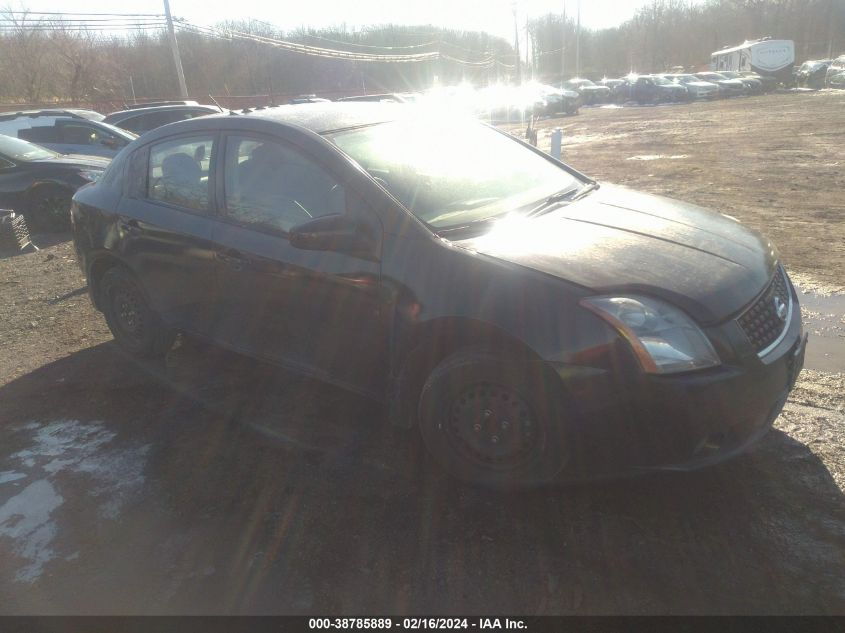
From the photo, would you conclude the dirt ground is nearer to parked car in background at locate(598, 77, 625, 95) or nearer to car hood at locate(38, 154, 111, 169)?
car hood at locate(38, 154, 111, 169)

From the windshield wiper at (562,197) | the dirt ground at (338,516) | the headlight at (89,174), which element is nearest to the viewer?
the dirt ground at (338,516)

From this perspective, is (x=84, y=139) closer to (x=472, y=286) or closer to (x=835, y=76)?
(x=472, y=286)

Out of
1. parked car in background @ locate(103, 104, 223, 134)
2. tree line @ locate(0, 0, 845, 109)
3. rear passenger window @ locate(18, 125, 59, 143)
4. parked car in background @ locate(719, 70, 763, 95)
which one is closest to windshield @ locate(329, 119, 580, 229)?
rear passenger window @ locate(18, 125, 59, 143)

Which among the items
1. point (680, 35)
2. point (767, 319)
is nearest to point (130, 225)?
point (767, 319)

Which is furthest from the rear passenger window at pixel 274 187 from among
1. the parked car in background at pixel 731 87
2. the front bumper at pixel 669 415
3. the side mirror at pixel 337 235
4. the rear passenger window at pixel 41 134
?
the parked car in background at pixel 731 87

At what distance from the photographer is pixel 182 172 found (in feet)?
Result: 13.8

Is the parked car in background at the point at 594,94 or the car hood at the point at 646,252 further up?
the car hood at the point at 646,252

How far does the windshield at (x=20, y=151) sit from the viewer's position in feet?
32.8

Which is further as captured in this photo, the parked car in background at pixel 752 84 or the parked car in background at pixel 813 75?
the parked car in background at pixel 813 75

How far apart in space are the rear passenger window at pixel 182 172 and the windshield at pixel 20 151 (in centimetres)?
709

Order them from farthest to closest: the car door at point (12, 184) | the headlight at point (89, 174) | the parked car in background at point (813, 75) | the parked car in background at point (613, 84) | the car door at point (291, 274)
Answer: the parked car in background at point (613, 84)
the parked car in background at point (813, 75)
the headlight at point (89, 174)
the car door at point (12, 184)
the car door at point (291, 274)

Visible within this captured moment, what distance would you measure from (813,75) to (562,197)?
156 feet

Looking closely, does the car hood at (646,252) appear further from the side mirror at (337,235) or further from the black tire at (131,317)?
the black tire at (131,317)

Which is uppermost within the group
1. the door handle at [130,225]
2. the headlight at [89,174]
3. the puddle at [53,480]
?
the door handle at [130,225]
